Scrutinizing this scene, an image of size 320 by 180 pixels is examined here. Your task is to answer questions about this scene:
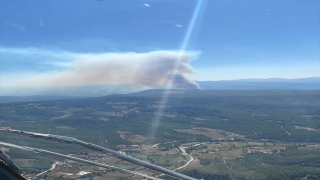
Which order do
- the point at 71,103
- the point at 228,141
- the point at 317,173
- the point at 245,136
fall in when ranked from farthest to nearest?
the point at 71,103, the point at 245,136, the point at 228,141, the point at 317,173

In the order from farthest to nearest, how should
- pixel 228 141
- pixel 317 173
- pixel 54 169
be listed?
pixel 228 141 → pixel 317 173 → pixel 54 169

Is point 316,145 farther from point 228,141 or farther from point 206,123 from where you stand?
point 206,123

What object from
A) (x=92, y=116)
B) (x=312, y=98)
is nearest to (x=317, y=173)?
(x=92, y=116)

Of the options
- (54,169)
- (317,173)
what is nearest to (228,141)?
(317,173)

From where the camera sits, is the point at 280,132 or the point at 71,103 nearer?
the point at 280,132

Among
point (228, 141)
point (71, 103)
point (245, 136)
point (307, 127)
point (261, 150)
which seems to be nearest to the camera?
point (261, 150)

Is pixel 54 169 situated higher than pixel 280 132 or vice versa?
pixel 54 169

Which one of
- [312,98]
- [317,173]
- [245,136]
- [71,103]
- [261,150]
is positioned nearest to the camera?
[317,173]

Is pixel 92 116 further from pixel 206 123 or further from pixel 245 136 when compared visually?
pixel 245 136

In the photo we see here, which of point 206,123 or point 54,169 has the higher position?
point 54,169
